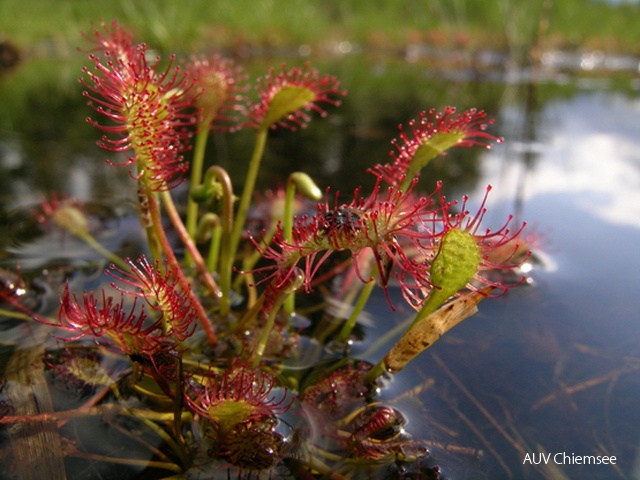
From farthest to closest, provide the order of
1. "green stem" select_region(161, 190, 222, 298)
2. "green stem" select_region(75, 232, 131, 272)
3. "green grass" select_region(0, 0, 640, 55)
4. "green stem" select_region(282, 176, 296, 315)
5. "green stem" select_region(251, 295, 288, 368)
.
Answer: "green grass" select_region(0, 0, 640, 55)
"green stem" select_region(75, 232, 131, 272)
"green stem" select_region(161, 190, 222, 298)
"green stem" select_region(282, 176, 296, 315)
"green stem" select_region(251, 295, 288, 368)

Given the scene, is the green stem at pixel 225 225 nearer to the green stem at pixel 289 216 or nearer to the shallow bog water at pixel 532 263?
the green stem at pixel 289 216

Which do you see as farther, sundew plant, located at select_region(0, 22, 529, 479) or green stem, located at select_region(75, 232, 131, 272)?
green stem, located at select_region(75, 232, 131, 272)

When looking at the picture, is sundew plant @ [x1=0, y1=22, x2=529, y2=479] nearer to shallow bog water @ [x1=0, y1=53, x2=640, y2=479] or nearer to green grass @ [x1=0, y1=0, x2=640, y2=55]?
shallow bog water @ [x1=0, y1=53, x2=640, y2=479]

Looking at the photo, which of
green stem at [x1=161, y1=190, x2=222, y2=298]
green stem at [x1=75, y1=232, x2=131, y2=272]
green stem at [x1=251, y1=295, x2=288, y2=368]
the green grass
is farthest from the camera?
the green grass

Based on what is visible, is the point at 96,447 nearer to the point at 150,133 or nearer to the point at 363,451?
the point at 363,451

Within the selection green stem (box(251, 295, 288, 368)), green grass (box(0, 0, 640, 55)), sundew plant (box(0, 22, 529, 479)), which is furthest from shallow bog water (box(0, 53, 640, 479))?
green grass (box(0, 0, 640, 55))

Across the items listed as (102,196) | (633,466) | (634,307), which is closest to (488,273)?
(634,307)

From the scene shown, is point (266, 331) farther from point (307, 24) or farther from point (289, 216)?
point (307, 24)

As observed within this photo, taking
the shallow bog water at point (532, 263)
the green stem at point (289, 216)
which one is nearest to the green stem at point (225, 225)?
the green stem at point (289, 216)
